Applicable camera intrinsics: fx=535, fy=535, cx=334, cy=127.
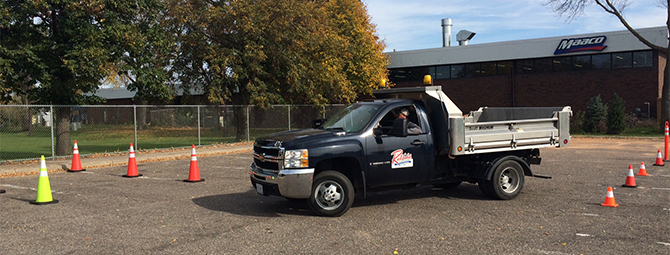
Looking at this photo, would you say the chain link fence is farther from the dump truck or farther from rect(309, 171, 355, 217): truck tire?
rect(309, 171, 355, 217): truck tire

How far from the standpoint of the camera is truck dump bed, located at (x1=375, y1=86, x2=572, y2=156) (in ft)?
28.3

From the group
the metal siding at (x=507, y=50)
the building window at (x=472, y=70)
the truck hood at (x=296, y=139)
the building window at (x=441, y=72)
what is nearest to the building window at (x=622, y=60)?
the metal siding at (x=507, y=50)

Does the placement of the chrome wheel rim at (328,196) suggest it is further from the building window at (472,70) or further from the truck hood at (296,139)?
the building window at (472,70)

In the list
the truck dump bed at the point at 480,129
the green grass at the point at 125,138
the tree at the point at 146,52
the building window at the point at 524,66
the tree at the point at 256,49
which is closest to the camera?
the truck dump bed at the point at 480,129

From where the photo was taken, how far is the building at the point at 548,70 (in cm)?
3350

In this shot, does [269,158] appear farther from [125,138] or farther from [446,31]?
[446,31]

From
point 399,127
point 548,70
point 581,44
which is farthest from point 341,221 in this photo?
point 548,70

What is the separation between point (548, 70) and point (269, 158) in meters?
33.7

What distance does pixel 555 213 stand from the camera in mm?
7965

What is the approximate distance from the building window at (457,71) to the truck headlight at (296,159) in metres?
35.4

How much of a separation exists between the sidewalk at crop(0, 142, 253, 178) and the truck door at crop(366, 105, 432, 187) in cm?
1036

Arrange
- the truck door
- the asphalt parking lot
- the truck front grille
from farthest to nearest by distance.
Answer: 1. the truck door
2. the truck front grille
3. the asphalt parking lot

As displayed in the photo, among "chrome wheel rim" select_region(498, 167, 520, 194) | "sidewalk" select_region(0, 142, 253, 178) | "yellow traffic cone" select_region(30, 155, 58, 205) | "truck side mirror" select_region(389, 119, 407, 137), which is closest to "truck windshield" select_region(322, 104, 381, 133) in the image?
"truck side mirror" select_region(389, 119, 407, 137)

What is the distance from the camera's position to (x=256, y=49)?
907 inches
